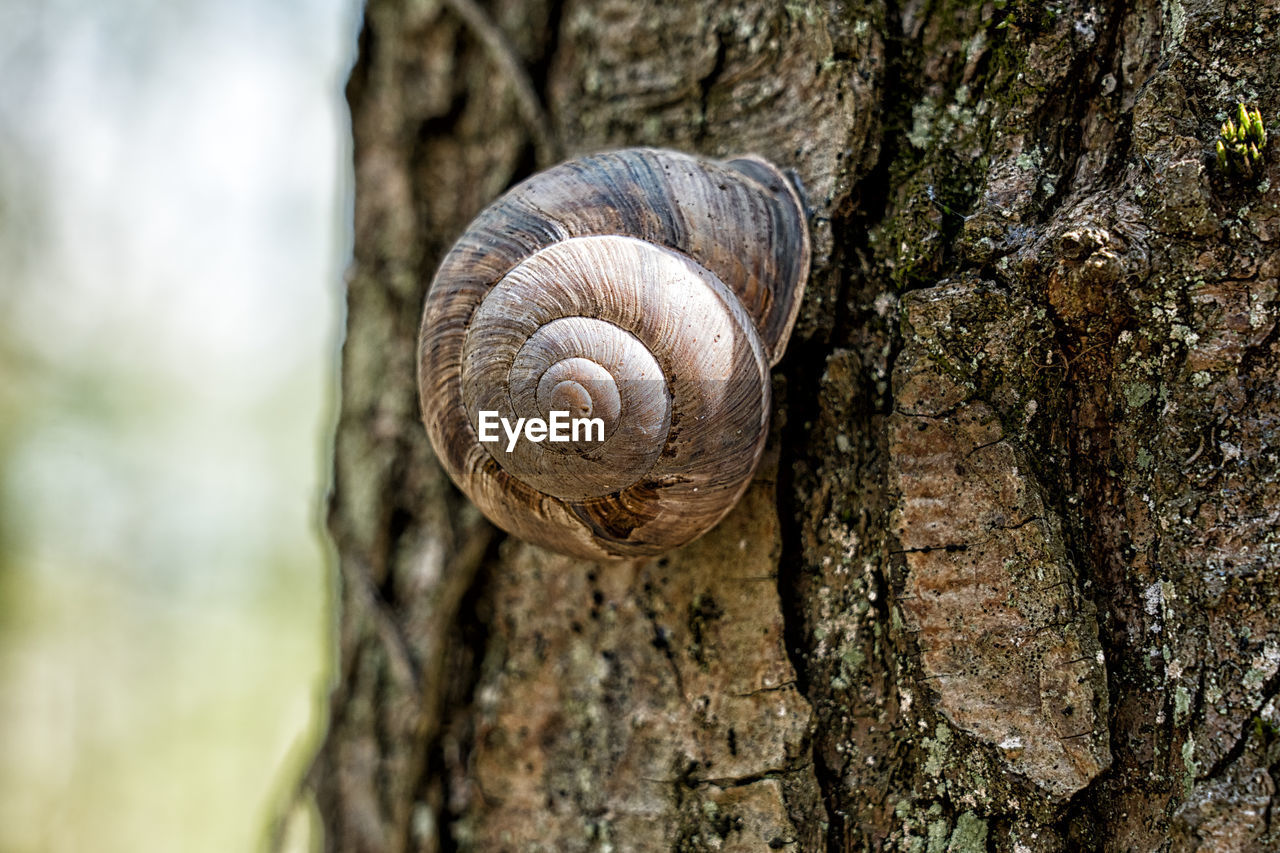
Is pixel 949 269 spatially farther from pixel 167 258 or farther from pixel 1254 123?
pixel 167 258

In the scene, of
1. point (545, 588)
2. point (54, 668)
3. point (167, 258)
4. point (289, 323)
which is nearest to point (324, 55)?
point (167, 258)

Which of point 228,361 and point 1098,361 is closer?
point 1098,361

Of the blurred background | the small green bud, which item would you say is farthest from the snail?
the blurred background

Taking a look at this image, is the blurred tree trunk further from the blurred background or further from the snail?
the blurred background

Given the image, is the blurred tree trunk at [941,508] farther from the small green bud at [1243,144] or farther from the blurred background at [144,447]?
the blurred background at [144,447]

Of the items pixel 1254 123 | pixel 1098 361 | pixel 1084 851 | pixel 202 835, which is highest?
pixel 1254 123

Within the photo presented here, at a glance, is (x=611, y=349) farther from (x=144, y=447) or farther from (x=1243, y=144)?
(x=144, y=447)
